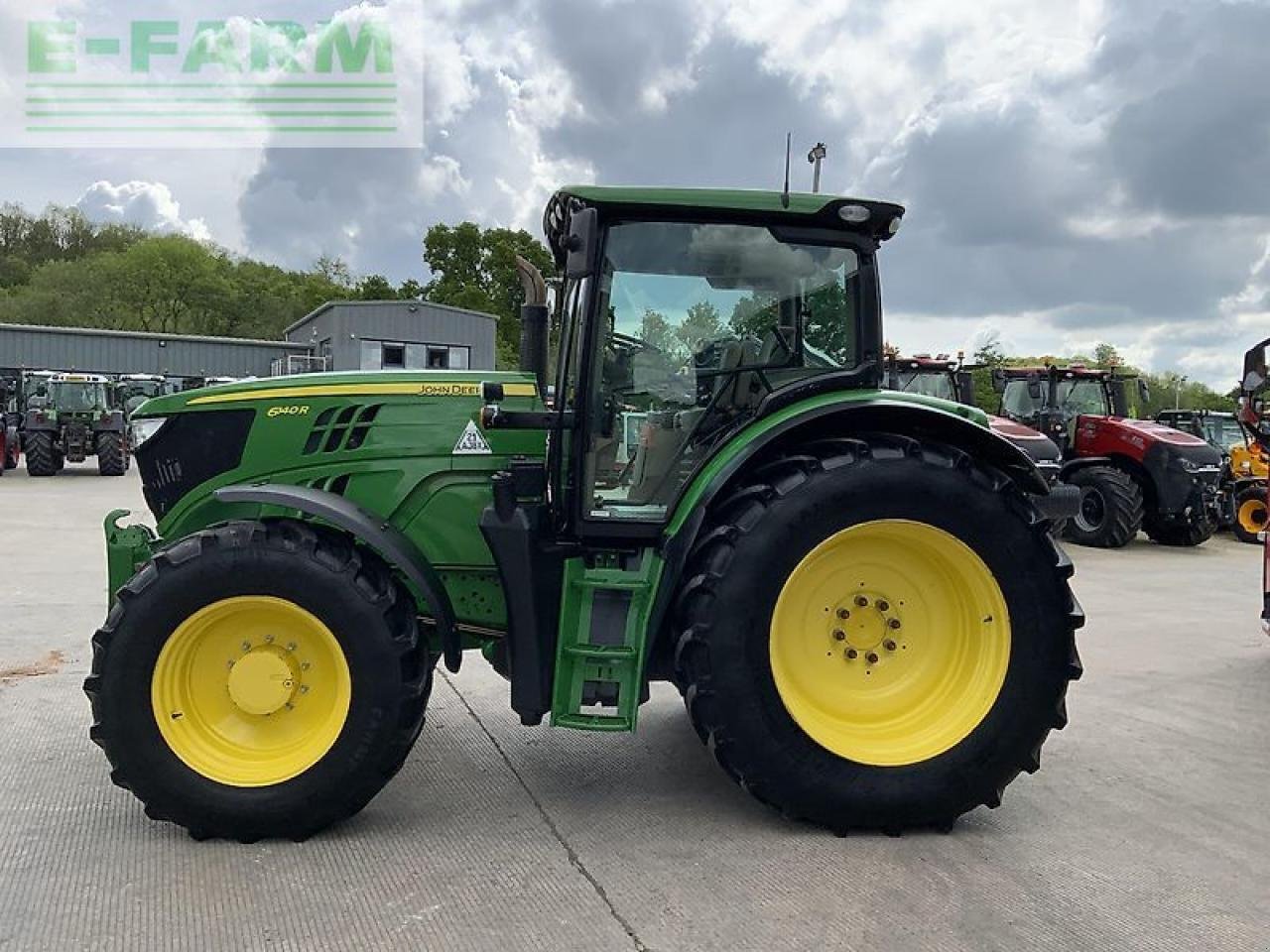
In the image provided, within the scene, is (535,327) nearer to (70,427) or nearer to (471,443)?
(471,443)

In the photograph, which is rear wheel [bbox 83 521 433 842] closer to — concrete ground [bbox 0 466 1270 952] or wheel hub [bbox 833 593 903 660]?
concrete ground [bbox 0 466 1270 952]

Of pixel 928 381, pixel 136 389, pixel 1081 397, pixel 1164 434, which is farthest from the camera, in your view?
pixel 136 389

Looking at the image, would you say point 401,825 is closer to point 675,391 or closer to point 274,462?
point 274,462

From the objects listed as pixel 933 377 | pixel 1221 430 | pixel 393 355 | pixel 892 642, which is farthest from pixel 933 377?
pixel 393 355

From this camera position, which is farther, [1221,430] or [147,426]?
[1221,430]

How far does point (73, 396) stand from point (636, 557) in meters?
20.4

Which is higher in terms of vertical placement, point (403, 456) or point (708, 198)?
point (708, 198)

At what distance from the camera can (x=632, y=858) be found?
338 cm

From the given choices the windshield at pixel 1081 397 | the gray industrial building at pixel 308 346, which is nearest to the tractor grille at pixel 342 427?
the windshield at pixel 1081 397

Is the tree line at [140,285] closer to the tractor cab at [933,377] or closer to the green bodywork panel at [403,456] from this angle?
Result: the tractor cab at [933,377]

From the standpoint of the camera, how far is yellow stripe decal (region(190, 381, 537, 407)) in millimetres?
3939

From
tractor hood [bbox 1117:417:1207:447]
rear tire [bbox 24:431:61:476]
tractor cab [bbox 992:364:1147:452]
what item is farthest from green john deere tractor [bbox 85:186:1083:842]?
rear tire [bbox 24:431:61:476]

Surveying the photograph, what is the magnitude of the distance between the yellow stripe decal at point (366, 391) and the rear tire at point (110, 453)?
1830cm

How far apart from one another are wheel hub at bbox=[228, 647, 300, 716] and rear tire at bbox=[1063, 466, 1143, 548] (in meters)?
10.8
